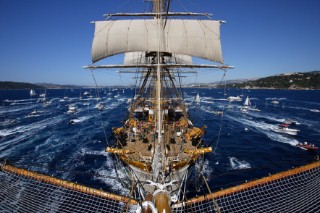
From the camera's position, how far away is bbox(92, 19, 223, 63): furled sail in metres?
22.3

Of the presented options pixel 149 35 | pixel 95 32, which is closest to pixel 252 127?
pixel 149 35

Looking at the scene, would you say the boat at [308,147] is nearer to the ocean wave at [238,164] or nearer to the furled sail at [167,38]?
the ocean wave at [238,164]

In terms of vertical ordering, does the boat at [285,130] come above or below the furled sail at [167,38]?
below

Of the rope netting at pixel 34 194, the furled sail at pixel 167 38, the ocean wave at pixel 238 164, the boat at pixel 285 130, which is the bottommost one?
the ocean wave at pixel 238 164

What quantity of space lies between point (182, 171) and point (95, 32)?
19.6 m

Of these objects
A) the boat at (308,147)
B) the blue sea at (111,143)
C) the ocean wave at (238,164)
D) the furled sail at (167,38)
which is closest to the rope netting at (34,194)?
the blue sea at (111,143)

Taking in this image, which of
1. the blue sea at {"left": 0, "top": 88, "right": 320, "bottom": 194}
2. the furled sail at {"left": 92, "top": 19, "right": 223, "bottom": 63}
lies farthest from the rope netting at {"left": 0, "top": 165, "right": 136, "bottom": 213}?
the furled sail at {"left": 92, "top": 19, "right": 223, "bottom": 63}

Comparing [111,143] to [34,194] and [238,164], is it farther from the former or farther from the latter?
[34,194]

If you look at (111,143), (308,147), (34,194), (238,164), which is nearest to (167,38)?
(238,164)

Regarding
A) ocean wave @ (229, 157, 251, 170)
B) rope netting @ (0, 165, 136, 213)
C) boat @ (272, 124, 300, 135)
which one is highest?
rope netting @ (0, 165, 136, 213)

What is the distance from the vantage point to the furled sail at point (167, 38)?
22.3 metres

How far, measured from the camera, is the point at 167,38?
22.2m

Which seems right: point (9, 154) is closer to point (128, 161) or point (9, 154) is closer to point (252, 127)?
point (128, 161)

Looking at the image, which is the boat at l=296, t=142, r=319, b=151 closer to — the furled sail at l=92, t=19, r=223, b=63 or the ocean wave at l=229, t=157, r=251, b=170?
the ocean wave at l=229, t=157, r=251, b=170
